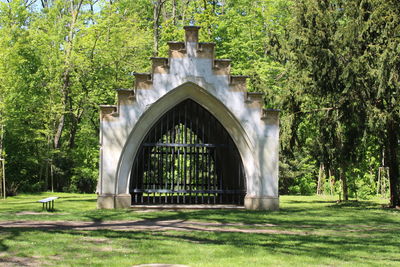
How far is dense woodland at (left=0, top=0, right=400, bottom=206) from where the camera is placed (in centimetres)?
1992

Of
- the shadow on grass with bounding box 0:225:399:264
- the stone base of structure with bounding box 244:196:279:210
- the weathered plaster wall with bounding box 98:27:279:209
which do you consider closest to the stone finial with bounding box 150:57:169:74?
the weathered plaster wall with bounding box 98:27:279:209

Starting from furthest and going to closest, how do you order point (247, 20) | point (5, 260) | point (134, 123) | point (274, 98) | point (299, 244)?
point (247, 20), point (274, 98), point (134, 123), point (299, 244), point (5, 260)

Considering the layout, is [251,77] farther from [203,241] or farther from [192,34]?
[203,241]

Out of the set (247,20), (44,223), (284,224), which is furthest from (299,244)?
(247,20)

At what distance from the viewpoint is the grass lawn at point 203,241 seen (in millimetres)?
8422

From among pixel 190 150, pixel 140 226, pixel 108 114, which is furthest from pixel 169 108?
pixel 140 226

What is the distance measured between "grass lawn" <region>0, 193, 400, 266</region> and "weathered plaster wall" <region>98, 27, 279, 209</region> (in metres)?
2.30

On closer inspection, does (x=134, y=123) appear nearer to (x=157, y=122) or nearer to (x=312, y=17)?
(x=157, y=122)

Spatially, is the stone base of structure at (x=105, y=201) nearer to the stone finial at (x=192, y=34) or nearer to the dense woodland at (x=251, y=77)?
the stone finial at (x=192, y=34)

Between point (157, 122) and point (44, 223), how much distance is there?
21.5 feet

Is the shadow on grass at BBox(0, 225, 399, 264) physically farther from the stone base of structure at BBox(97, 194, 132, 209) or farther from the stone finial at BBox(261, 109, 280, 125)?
the stone finial at BBox(261, 109, 280, 125)

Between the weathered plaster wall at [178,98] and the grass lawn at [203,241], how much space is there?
2298 millimetres

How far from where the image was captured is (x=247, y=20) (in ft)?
120

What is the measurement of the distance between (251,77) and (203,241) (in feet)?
52.4
